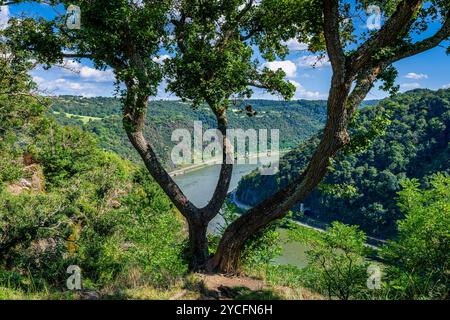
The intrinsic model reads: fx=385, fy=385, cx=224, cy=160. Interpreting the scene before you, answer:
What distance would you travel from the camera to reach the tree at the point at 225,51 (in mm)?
4383

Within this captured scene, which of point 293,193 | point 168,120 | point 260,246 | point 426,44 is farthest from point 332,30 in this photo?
point 168,120

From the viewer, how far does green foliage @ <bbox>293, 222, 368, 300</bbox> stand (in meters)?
4.86

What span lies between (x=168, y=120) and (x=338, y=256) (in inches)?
2594

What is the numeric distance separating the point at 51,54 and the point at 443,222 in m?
5.76

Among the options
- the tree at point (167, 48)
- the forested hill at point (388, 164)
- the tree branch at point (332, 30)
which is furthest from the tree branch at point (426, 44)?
the forested hill at point (388, 164)

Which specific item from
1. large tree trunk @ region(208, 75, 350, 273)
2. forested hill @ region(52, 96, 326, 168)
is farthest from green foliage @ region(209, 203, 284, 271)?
forested hill @ region(52, 96, 326, 168)

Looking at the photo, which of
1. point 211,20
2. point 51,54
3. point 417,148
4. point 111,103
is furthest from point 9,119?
point 111,103

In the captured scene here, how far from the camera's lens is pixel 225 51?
5.17 metres

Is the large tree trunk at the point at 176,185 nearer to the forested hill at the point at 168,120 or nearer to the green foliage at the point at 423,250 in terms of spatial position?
the green foliage at the point at 423,250

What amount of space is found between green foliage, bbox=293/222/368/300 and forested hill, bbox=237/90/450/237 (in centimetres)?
3484

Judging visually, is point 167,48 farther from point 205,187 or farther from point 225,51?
point 205,187

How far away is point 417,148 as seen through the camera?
45.2 m

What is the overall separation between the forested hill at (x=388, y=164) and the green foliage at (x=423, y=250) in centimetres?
3449
